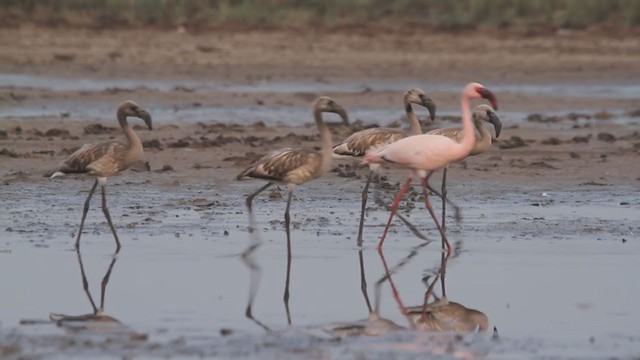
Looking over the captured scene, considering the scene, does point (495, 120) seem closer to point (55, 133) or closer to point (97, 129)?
point (55, 133)

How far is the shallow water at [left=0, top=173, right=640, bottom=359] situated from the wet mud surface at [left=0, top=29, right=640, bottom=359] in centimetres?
3

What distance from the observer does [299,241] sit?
13.5 m

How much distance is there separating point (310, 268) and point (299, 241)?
136 centimetres

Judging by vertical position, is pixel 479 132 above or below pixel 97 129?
above

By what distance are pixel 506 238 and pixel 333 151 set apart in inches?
83.0

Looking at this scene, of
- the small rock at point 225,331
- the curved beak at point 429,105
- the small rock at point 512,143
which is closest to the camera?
the small rock at point 225,331

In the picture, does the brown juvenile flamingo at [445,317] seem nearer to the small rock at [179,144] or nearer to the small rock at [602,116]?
the small rock at [179,144]

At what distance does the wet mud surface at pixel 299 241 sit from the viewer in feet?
31.4

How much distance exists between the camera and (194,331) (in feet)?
31.6

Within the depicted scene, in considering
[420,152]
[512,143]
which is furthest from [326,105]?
[512,143]

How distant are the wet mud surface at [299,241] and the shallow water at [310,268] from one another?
26 mm

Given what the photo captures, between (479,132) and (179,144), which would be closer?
(479,132)

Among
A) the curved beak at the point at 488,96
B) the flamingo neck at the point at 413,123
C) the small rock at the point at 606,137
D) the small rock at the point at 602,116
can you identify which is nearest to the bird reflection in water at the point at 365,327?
the curved beak at the point at 488,96

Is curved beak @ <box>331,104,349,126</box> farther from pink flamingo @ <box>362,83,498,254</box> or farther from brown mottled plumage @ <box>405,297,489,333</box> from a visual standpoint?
brown mottled plumage @ <box>405,297,489,333</box>
